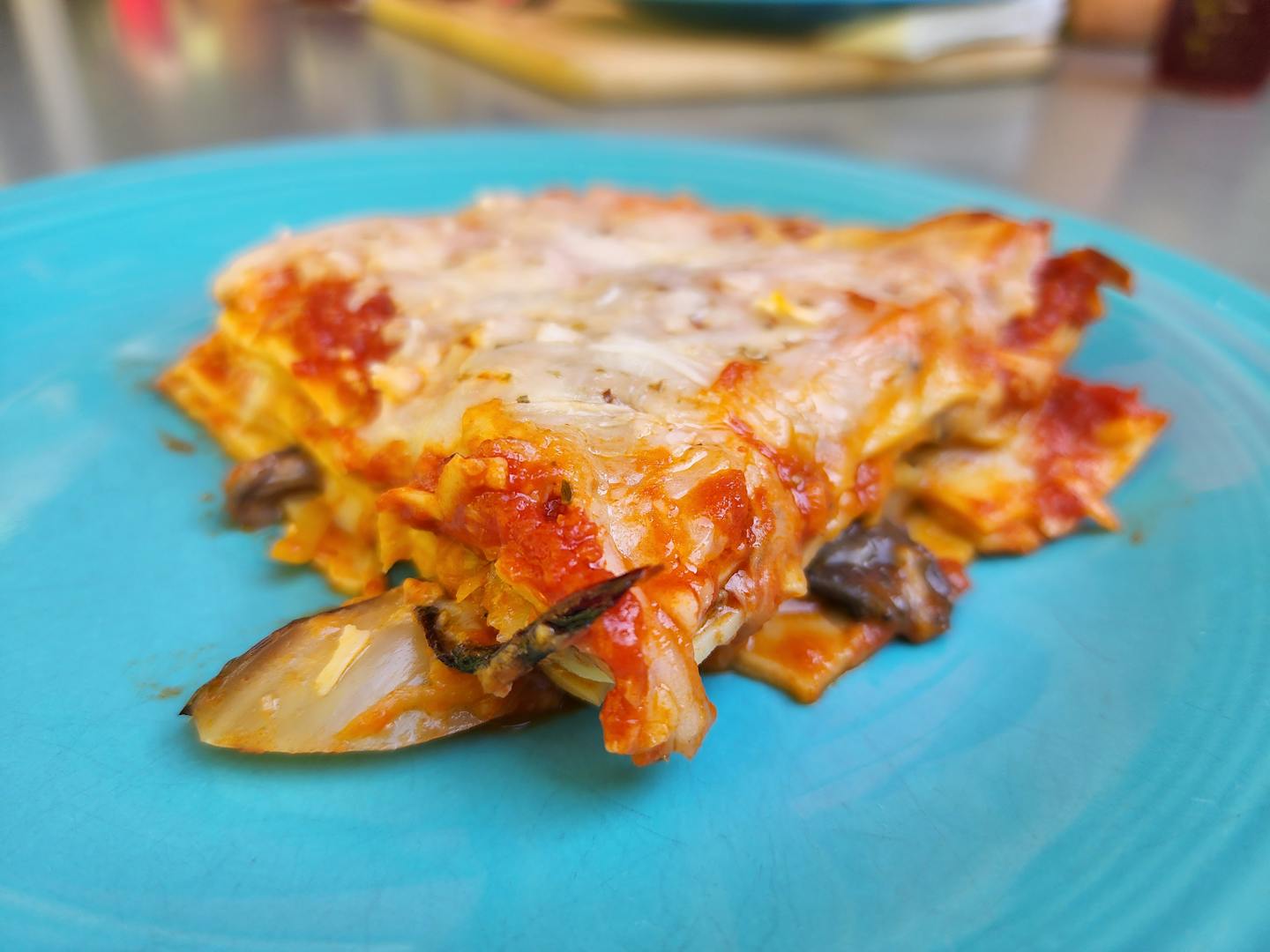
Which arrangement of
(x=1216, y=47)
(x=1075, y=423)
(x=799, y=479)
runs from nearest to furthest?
(x=799, y=479) < (x=1075, y=423) < (x=1216, y=47)

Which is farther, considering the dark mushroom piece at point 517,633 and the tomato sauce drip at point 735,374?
the tomato sauce drip at point 735,374

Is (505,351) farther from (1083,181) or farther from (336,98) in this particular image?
(336,98)

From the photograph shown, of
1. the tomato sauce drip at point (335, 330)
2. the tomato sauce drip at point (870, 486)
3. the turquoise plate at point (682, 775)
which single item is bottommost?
the turquoise plate at point (682, 775)

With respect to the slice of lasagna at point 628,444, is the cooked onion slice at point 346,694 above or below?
below

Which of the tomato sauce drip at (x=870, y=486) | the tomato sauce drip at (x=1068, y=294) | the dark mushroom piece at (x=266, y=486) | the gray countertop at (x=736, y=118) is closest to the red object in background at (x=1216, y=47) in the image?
the gray countertop at (x=736, y=118)

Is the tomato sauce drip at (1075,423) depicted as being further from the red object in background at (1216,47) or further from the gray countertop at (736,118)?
the red object in background at (1216,47)

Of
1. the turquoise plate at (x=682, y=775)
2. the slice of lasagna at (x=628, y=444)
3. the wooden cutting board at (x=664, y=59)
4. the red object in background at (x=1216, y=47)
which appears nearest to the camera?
the turquoise plate at (x=682, y=775)

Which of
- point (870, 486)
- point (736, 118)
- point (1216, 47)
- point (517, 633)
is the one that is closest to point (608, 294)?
point (870, 486)

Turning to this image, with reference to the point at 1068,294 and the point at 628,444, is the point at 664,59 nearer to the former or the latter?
the point at 1068,294
